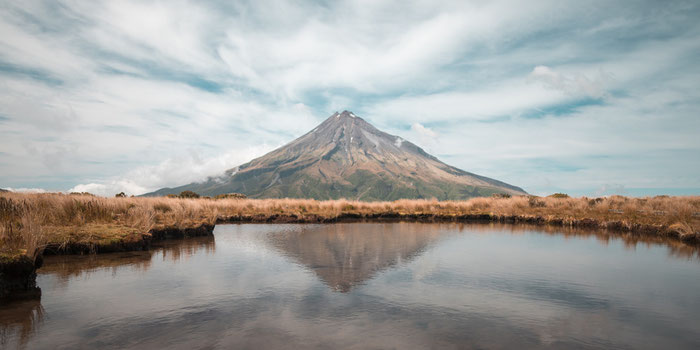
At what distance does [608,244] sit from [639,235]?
5.90 meters

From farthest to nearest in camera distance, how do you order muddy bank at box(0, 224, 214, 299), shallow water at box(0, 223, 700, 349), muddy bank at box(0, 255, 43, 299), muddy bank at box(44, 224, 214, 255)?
muddy bank at box(44, 224, 214, 255)
muddy bank at box(0, 224, 214, 299)
muddy bank at box(0, 255, 43, 299)
shallow water at box(0, 223, 700, 349)

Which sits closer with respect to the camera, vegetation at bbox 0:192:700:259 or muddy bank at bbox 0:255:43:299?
muddy bank at bbox 0:255:43:299

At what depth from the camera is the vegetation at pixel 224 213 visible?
1287cm

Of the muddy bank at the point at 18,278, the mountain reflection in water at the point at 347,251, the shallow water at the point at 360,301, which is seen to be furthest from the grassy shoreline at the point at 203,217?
the mountain reflection in water at the point at 347,251

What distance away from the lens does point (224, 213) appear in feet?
109

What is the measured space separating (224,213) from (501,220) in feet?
85.6

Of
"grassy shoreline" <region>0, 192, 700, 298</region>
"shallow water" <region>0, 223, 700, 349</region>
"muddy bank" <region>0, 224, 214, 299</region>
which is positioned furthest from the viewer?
"grassy shoreline" <region>0, 192, 700, 298</region>

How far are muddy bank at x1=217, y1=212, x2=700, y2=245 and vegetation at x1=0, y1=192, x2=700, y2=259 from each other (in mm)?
83

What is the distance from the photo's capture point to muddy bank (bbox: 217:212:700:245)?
21.2m

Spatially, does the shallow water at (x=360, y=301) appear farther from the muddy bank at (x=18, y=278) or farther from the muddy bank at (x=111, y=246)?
the muddy bank at (x=111, y=246)

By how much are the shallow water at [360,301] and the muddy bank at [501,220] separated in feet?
24.9

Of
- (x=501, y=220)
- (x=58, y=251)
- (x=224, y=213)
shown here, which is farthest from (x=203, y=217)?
(x=501, y=220)

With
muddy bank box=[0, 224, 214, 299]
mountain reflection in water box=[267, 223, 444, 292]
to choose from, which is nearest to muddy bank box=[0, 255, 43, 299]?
muddy bank box=[0, 224, 214, 299]

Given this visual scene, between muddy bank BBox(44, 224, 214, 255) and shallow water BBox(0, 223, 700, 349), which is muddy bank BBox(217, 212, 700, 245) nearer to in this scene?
shallow water BBox(0, 223, 700, 349)
